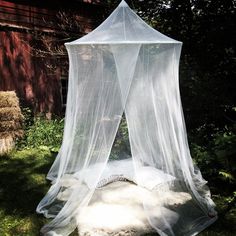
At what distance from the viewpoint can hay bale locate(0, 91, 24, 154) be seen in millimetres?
6711

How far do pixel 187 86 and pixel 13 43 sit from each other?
14.4ft

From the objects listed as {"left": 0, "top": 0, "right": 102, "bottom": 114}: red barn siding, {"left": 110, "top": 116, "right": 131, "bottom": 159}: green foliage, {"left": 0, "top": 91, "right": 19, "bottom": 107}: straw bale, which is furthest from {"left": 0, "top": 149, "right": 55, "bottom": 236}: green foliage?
{"left": 0, "top": 0, "right": 102, "bottom": 114}: red barn siding

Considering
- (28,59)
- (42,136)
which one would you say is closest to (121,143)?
(42,136)

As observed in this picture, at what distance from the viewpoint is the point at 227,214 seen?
12.9ft

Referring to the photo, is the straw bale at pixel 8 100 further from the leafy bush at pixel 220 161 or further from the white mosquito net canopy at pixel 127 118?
the leafy bush at pixel 220 161

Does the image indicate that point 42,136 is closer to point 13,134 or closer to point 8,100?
point 13,134

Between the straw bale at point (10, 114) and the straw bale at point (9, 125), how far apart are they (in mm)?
84

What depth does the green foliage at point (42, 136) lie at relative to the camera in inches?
284

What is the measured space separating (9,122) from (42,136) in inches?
35.0

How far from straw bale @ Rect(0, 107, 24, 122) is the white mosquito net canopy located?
3.17m

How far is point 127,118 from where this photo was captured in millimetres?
4172

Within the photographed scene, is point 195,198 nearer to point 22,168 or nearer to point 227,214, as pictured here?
point 227,214

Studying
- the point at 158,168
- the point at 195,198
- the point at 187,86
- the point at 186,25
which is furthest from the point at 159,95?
the point at 186,25

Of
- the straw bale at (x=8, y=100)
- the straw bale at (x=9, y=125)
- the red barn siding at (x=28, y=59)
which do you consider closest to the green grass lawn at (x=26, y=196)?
the straw bale at (x=9, y=125)
